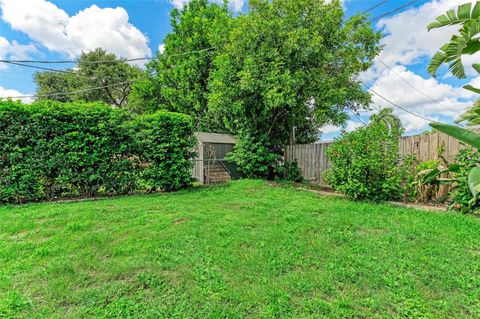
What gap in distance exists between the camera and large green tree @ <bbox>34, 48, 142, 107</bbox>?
1948cm

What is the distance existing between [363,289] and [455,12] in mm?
2250

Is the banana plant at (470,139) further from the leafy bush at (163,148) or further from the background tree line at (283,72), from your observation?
the background tree line at (283,72)

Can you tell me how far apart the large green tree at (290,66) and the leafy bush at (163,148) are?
2.37 m

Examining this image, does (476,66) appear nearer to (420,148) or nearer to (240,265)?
(240,265)

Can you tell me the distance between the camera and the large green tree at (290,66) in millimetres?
7980

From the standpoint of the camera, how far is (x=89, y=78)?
19.2 m

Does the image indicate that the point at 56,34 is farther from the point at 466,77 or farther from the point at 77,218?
the point at 466,77

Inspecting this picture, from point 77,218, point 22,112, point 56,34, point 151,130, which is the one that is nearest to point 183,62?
point 56,34

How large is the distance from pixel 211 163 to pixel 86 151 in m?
5.42

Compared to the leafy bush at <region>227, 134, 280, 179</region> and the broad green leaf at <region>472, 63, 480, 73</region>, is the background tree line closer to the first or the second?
the leafy bush at <region>227, 134, 280, 179</region>

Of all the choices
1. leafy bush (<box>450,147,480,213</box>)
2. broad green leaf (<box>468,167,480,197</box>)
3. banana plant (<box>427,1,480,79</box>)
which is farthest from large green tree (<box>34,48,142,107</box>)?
broad green leaf (<box>468,167,480,197</box>)

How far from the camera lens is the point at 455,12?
1746 millimetres

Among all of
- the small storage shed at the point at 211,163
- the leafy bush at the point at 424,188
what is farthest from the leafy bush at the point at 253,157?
the leafy bush at the point at 424,188

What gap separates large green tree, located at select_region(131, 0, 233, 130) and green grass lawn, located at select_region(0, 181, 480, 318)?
10573 millimetres
